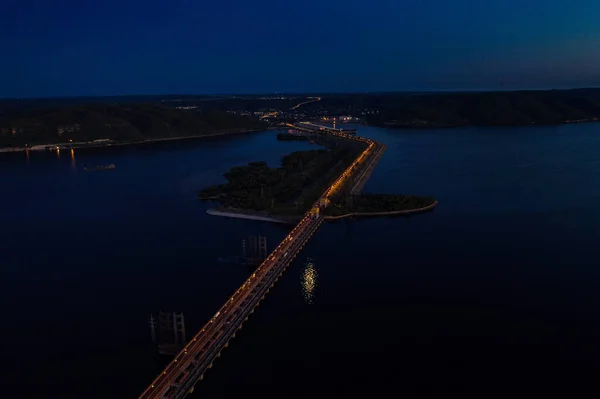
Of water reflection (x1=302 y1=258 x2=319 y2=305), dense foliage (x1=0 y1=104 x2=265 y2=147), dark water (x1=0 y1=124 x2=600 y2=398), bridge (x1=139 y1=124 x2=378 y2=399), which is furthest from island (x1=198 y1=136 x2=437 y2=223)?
dense foliage (x1=0 y1=104 x2=265 y2=147)

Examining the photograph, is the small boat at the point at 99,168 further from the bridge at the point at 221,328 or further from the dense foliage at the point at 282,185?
the bridge at the point at 221,328

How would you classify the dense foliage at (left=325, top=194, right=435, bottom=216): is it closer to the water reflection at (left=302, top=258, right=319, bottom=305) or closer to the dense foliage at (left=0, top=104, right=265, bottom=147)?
the water reflection at (left=302, top=258, right=319, bottom=305)

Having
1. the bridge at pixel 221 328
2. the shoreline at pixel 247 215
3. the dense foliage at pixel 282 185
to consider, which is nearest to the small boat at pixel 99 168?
the dense foliage at pixel 282 185

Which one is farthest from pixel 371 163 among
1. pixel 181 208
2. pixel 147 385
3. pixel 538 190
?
pixel 147 385

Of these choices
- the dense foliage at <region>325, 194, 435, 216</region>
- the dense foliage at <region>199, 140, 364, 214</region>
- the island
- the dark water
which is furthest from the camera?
the dense foliage at <region>199, 140, 364, 214</region>

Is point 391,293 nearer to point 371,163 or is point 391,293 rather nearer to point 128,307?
point 128,307
